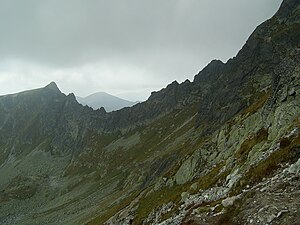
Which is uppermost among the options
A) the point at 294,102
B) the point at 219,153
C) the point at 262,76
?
the point at 262,76

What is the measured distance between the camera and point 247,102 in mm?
114312

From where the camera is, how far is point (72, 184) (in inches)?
7500

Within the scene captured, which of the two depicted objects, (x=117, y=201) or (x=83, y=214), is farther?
(x=83, y=214)

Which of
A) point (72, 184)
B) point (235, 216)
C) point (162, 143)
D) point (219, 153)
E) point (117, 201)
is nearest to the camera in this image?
point (235, 216)

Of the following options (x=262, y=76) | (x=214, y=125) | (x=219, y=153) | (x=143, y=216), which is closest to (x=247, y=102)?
(x=214, y=125)

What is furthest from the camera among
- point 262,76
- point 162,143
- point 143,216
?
point 162,143

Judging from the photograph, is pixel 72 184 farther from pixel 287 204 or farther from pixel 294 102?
pixel 287 204

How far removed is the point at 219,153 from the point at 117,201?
57.2 meters

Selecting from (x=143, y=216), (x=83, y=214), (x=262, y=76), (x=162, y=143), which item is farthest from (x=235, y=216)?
(x=162, y=143)

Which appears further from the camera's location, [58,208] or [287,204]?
[58,208]

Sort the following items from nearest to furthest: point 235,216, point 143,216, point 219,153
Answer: point 235,216, point 143,216, point 219,153

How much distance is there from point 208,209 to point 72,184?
173549mm

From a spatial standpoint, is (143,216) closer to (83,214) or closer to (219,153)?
(219,153)

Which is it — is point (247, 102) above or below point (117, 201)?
above
